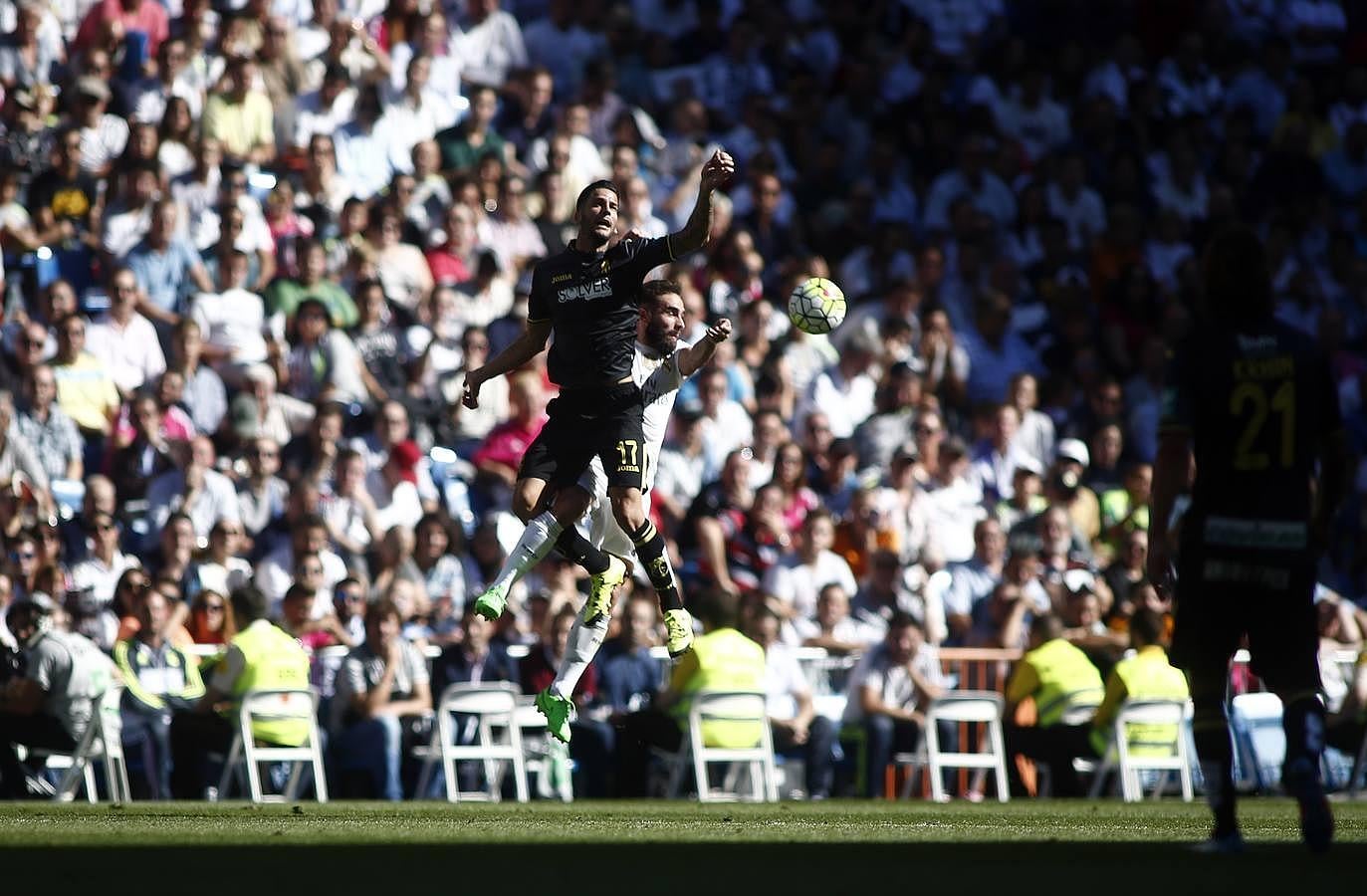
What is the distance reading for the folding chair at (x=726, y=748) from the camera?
15.6m

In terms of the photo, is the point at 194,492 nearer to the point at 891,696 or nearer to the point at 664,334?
the point at 664,334

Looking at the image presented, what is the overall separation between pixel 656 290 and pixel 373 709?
4716 mm

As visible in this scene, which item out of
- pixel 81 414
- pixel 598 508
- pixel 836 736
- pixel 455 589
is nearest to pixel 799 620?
pixel 836 736

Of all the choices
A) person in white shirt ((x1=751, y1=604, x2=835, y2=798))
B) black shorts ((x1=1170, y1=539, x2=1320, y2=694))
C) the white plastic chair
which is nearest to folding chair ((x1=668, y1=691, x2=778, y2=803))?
person in white shirt ((x1=751, y1=604, x2=835, y2=798))

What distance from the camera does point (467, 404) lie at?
12.4m

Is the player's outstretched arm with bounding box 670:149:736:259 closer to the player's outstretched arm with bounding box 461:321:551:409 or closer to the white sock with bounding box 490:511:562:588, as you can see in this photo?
the player's outstretched arm with bounding box 461:321:551:409

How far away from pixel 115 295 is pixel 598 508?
6.06m

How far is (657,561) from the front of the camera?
12.6 meters

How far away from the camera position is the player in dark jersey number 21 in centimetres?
1211

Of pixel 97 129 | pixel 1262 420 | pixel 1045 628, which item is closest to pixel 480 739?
pixel 1045 628

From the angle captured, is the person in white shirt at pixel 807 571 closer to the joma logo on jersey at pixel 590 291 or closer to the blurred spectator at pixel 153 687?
the blurred spectator at pixel 153 687

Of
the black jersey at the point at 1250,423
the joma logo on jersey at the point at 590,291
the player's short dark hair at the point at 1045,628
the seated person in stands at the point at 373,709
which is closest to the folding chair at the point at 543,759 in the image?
the seated person in stands at the point at 373,709

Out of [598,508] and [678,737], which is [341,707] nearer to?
[678,737]

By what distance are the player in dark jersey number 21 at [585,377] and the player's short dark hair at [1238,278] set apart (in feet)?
13.3
